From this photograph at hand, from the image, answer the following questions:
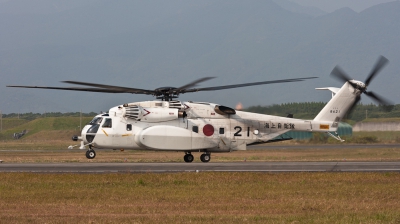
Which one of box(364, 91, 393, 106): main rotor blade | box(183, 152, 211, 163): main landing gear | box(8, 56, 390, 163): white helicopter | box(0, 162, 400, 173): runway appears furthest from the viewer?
box(183, 152, 211, 163): main landing gear

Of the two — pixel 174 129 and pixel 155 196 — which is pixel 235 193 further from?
pixel 174 129

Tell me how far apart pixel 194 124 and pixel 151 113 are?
8.13 ft

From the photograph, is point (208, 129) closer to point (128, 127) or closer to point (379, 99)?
point (128, 127)

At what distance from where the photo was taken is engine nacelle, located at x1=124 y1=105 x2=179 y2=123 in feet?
126

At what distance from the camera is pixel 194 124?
128 feet

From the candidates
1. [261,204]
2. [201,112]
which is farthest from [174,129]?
[261,204]

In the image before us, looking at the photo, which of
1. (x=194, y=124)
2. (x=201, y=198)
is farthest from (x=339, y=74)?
(x=201, y=198)

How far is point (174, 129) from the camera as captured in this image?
3859 cm

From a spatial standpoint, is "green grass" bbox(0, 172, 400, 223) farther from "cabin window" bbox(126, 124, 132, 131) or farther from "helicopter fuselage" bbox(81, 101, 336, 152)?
"cabin window" bbox(126, 124, 132, 131)

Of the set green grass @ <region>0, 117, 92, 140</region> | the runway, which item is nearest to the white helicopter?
the runway

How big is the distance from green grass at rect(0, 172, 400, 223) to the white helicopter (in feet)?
31.7

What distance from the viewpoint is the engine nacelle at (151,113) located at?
126 feet

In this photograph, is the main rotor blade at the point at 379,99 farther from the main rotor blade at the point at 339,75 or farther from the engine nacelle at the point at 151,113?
the engine nacelle at the point at 151,113

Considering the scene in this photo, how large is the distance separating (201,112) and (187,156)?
9.57ft
